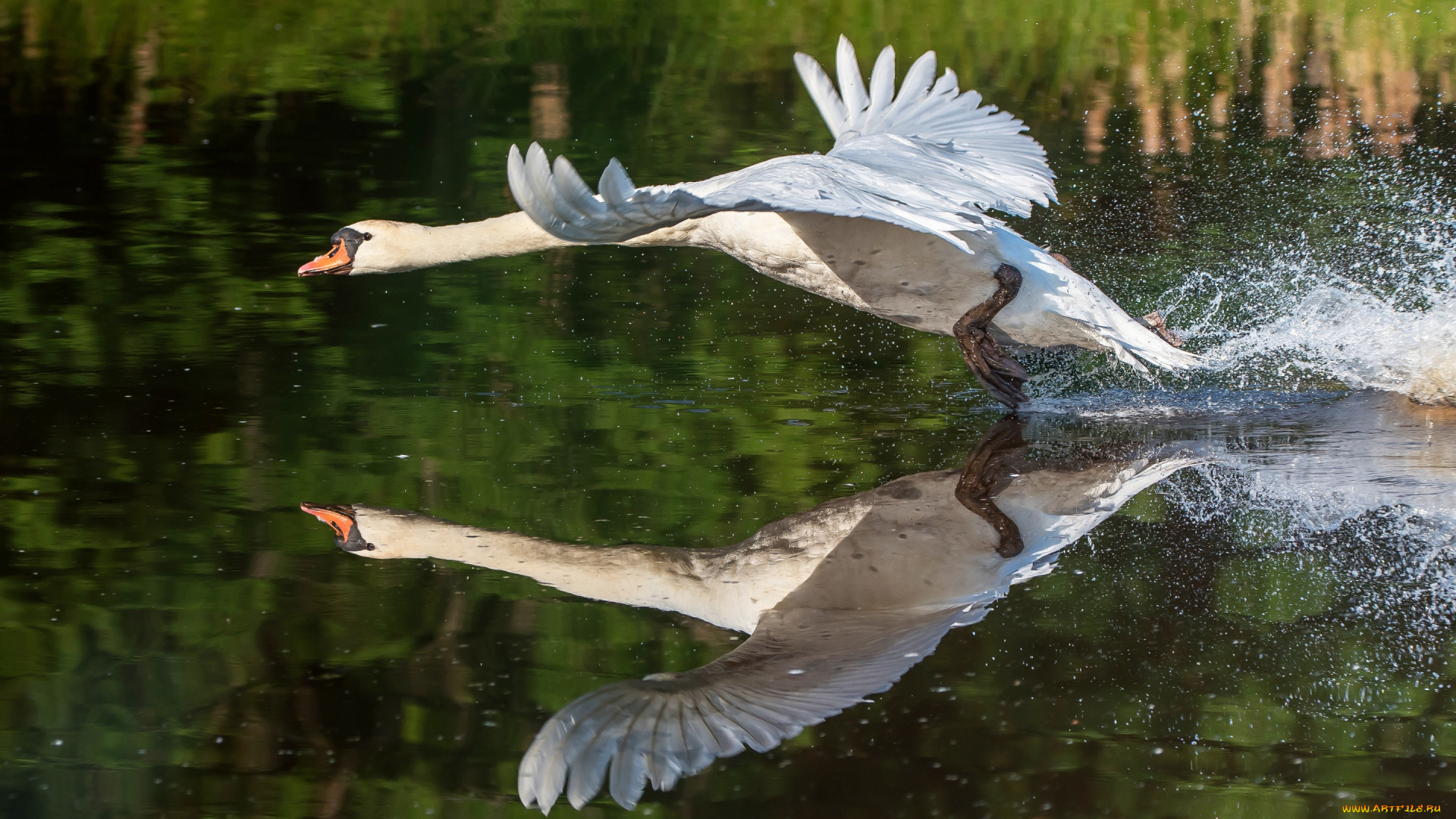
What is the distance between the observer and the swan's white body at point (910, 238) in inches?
216

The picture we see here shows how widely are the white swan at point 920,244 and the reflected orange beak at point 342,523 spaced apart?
131cm

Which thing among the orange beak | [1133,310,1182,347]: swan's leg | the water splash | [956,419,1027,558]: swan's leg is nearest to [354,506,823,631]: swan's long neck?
[956,419,1027,558]: swan's leg

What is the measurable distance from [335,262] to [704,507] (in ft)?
6.95

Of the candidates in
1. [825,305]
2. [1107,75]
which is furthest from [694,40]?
[825,305]

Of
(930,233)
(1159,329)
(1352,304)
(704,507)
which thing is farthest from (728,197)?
(1352,304)

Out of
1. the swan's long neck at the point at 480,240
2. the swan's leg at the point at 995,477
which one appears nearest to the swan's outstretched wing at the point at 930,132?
the swan's leg at the point at 995,477

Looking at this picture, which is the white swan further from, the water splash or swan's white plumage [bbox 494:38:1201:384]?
the water splash

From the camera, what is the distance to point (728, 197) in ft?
14.8

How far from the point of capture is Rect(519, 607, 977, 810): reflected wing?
3270 millimetres

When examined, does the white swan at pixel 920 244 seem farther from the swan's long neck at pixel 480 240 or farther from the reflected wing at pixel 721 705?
the reflected wing at pixel 721 705

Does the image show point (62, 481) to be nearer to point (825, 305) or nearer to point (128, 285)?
point (128, 285)

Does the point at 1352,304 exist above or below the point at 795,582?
above

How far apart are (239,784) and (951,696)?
1578 millimetres

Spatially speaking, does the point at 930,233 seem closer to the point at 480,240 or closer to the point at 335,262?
the point at 480,240
